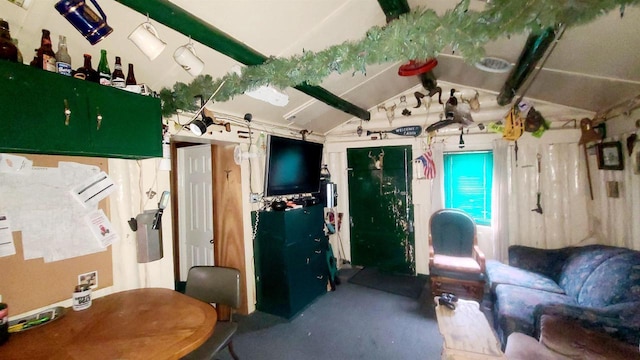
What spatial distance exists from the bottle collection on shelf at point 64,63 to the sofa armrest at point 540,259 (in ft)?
14.4

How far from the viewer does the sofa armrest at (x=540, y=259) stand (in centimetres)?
296

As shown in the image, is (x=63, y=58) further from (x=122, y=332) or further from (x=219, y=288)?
(x=219, y=288)

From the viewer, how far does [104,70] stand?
1.61 metres

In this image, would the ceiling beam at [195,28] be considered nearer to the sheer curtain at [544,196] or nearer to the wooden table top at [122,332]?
the wooden table top at [122,332]

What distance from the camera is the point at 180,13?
139cm

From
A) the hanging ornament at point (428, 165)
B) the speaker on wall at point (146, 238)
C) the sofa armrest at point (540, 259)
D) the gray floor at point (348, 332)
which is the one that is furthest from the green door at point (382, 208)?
the speaker on wall at point (146, 238)

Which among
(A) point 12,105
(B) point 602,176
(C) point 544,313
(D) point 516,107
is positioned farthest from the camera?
(D) point 516,107

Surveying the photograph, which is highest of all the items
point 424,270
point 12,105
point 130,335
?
point 12,105

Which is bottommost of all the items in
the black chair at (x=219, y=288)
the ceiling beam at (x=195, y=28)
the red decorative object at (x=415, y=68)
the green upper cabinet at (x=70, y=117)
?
the black chair at (x=219, y=288)

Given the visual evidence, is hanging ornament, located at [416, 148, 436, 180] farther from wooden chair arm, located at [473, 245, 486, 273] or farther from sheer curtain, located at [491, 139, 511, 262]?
wooden chair arm, located at [473, 245, 486, 273]

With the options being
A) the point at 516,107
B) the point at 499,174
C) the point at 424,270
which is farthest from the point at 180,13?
the point at 424,270

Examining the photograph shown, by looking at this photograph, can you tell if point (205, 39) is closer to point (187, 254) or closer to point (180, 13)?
point (180, 13)

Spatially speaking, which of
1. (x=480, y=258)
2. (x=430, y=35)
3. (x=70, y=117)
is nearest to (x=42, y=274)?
(x=70, y=117)

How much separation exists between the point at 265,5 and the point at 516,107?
337 centimetres
